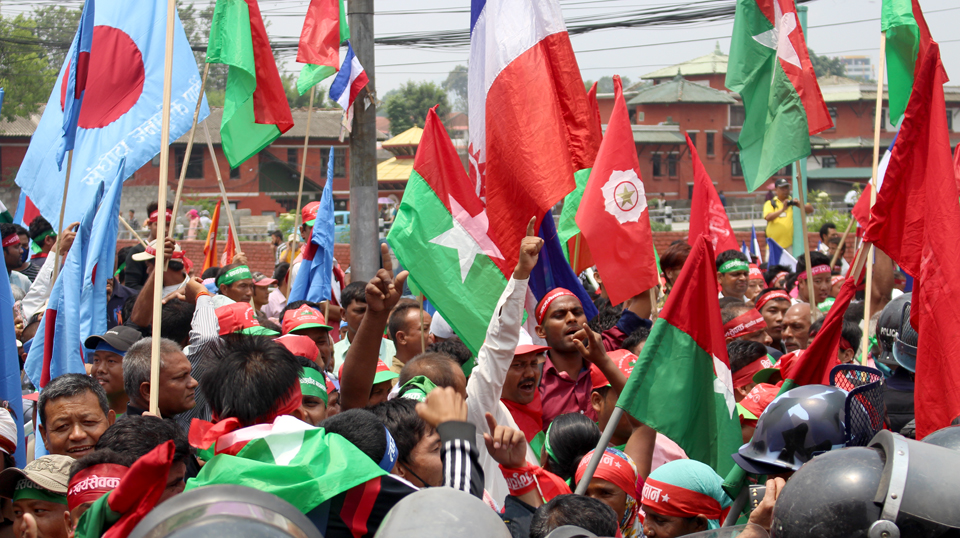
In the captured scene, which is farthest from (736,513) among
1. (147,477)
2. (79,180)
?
(79,180)

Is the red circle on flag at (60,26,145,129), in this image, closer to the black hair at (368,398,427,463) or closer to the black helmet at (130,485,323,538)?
the black hair at (368,398,427,463)

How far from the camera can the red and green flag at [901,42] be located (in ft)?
19.3

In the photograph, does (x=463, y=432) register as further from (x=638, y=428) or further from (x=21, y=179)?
(x=21, y=179)

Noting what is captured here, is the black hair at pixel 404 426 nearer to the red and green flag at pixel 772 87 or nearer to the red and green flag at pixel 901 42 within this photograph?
the red and green flag at pixel 772 87

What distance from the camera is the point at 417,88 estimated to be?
2670 inches

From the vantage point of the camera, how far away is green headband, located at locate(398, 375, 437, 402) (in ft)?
11.8

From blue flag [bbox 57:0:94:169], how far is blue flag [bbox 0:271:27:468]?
3.94ft

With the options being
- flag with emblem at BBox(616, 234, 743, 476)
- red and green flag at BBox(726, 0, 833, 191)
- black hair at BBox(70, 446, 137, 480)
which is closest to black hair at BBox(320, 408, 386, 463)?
black hair at BBox(70, 446, 137, 480)

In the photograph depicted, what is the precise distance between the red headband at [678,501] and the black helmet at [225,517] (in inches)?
74.6

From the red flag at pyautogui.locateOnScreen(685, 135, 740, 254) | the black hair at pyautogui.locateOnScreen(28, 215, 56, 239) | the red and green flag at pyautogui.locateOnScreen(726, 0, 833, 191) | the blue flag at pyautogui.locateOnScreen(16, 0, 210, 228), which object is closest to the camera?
the blue flag at pyautogui.locateOnScreen(16, 0, 210, 228)

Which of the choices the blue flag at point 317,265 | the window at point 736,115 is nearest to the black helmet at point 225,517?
the blue flag at point 317,265

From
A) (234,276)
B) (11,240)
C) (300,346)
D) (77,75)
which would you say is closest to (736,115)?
(234,276)

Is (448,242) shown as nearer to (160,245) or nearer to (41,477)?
(160,245)

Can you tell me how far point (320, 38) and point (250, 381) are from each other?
218 inches
